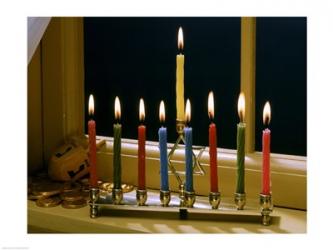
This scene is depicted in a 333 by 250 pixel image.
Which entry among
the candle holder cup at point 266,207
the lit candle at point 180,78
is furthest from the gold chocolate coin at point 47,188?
the candle holder cup at point 266,207

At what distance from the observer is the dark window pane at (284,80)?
1.33 metres

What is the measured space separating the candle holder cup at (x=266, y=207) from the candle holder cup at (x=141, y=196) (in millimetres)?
221

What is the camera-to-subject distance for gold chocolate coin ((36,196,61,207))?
47.3 inches

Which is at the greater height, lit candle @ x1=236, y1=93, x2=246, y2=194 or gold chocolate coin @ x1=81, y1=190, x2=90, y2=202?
lit candle @ x1=236, y1=93, x2=246, y2=194

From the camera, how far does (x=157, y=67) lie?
1.46 metres

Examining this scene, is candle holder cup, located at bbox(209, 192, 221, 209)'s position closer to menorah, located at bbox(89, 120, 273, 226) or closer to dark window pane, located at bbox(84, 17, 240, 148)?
menorah, located at bbox(89, 120, 273, 226)

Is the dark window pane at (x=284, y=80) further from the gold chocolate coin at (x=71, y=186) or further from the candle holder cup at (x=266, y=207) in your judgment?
the gold chocolate coin at (x=71, y=186)

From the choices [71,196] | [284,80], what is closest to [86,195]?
[71,196]

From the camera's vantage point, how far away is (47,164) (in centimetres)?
140

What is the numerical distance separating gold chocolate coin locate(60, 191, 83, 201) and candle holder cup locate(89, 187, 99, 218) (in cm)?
8

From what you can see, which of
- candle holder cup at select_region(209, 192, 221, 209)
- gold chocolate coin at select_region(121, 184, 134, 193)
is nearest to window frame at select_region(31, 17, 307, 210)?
gold chocolate coin at select_region(121, 184, 134, 193)

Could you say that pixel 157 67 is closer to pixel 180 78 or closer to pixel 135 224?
pixel 180 78

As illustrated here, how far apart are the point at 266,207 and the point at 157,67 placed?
52 centimetres
